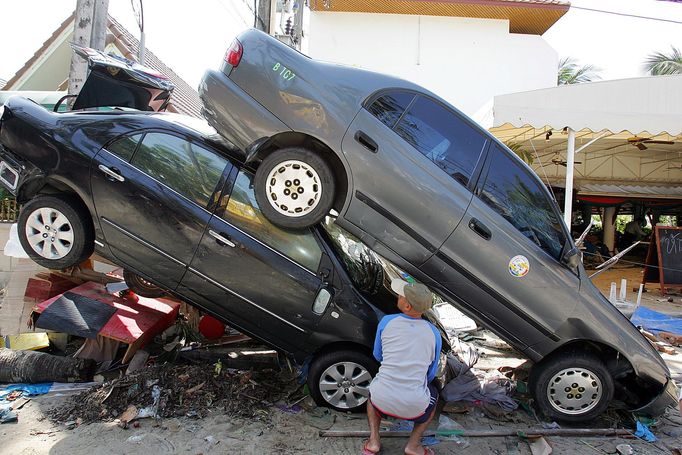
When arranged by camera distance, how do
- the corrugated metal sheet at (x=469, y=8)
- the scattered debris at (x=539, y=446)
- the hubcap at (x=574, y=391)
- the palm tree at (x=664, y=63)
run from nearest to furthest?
the scattered debris at (x=539, y=446) → the hubcap at (x=574, y=391) → the corrugated metal sheet at (x=469, y=8) → the palm tree at (x=664, y=63)

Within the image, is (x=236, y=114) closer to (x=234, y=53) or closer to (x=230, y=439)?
(x=234, y=53)

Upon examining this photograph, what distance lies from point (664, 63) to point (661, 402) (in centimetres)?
4693

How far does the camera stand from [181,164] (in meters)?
3.93

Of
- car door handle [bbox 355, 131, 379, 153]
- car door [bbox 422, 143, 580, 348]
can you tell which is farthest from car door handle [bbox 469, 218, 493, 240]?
car door handle [bbox 355, 131, 379, 153]

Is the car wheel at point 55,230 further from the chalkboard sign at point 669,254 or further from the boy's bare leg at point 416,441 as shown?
the chalkboard sign at point 669,254

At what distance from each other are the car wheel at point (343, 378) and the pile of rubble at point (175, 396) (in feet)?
1.43

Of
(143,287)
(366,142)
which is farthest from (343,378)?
A: (143,287)

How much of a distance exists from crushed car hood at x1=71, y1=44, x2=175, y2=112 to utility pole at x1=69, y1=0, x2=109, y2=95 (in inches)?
24.3

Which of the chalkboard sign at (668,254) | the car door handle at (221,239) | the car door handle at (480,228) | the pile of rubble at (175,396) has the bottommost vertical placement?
the pile of rubble at (175,396)

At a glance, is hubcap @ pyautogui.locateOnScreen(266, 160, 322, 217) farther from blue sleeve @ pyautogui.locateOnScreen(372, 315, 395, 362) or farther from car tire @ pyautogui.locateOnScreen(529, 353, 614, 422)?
car tire @ pyautogui.locateOnScreen(529, 353, 614, 422)

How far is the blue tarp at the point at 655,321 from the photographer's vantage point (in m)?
7.21

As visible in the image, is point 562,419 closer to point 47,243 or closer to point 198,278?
point 198,278

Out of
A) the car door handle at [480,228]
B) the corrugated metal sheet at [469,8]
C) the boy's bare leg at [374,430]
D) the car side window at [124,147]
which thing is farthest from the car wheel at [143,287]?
the corrugated metal sheet at [469,8]

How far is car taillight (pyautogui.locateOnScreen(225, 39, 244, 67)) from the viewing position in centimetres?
379
